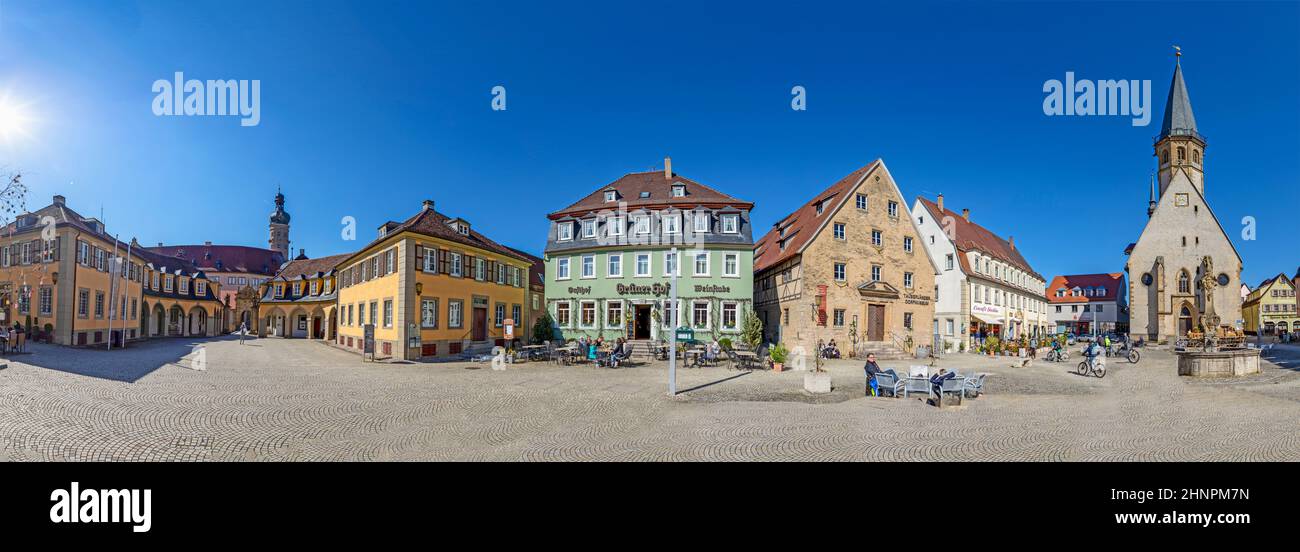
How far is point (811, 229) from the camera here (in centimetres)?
3050

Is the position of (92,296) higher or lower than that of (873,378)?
higher

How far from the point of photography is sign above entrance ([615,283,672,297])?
29125 mm

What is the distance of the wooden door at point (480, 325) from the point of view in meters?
28.6

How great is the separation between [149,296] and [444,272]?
3088 centimetres

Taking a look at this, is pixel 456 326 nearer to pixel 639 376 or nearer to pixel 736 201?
pixel 639 376

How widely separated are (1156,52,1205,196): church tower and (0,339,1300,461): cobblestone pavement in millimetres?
43832

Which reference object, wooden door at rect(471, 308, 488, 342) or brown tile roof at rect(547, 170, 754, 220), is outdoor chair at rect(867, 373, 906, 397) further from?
wooden door at rect(471, 308, 488, 342)

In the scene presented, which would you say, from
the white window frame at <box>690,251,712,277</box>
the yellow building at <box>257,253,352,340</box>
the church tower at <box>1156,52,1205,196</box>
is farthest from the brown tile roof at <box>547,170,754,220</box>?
the church tower at <box>1156,52,1205,196</box>

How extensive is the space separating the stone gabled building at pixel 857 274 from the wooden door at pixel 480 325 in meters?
17.4

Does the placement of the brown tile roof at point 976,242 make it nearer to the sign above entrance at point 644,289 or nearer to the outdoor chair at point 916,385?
the sign above entrance at point 644,289

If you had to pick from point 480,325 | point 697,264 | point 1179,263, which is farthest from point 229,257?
point 1179,263

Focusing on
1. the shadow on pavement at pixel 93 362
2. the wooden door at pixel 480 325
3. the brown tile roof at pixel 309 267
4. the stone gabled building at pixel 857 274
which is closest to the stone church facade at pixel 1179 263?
the stone gabled building at pixel 857 274
